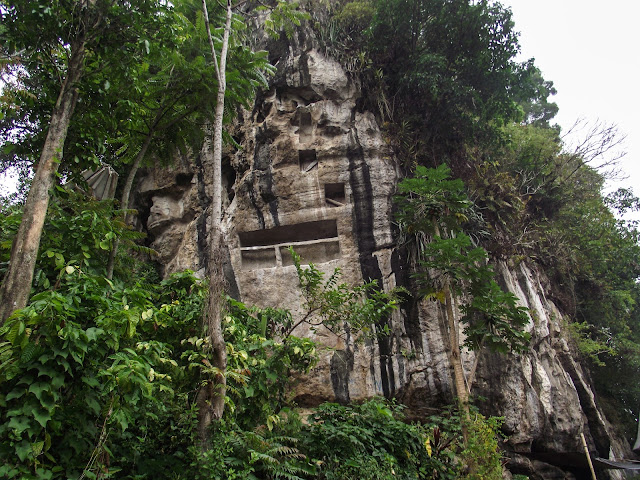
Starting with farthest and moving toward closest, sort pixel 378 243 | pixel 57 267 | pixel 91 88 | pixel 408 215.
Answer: pixel 378 243
pixel 408 215
pixel 91 88
pixel 57 267

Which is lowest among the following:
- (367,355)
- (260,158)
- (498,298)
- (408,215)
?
(367,355)

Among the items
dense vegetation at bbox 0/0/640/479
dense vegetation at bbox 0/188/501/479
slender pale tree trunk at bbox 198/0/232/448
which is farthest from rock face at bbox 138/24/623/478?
slender pale tree trunk at bbox 198/0/232/448

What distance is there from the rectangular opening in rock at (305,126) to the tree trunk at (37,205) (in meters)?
5.68

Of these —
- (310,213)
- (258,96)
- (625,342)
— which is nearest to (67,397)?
(310,213)

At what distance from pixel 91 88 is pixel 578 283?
14.7 metres

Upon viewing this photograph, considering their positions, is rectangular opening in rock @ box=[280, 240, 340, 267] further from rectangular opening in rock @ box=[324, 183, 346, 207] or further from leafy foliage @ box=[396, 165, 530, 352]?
leafy foliage @ box=[396, 165, 530, 352]

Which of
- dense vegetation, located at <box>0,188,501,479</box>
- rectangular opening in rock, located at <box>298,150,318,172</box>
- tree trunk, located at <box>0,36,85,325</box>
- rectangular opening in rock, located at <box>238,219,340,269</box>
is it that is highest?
rectangular opening in rock, located at <box>298,150,318,172</box>

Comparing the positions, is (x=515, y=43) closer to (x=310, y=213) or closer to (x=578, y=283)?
(x=310, y=213)

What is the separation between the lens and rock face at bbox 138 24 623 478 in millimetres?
8172

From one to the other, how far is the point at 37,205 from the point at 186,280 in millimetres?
1709

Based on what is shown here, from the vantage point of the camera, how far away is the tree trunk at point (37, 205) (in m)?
4.00

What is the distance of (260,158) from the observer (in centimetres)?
1002

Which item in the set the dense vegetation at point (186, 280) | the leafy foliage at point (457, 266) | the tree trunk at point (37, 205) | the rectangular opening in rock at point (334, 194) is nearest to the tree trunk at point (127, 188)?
the dense vegetation at point (186, 280)

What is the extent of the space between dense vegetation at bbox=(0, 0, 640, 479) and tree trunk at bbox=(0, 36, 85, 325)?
0.05 metres
